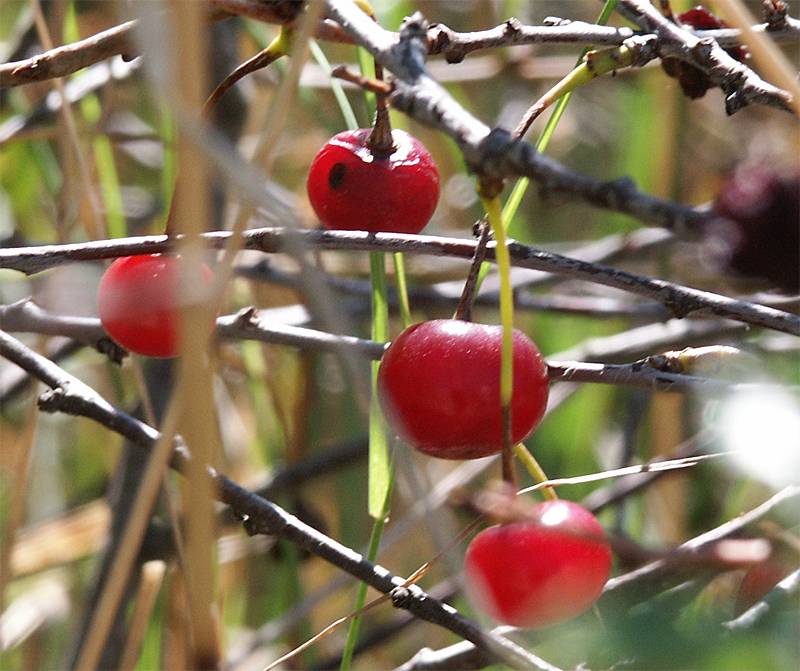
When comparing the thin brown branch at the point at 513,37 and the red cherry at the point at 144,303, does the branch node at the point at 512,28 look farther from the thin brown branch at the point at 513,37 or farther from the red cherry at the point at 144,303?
the red cherry at the point at 144,303

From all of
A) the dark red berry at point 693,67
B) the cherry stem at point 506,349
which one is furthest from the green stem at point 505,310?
the dark red berry at point 693,67

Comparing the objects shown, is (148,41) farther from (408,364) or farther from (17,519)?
(17,519)

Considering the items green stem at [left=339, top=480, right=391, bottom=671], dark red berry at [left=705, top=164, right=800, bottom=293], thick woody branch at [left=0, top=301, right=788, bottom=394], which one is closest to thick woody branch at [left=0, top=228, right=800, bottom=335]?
thick woody branch at [left=0, top=301, right=788, bottom=394]

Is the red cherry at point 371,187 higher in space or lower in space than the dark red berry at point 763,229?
higher

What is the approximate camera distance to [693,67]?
60 centimetres

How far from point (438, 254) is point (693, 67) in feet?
0.66

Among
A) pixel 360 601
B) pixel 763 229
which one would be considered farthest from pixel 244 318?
pixel 763 229

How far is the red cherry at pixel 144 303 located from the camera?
0.53 m

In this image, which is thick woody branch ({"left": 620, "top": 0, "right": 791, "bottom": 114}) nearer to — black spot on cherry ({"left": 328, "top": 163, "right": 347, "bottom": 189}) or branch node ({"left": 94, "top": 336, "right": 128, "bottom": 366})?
black spot on cherry ({"left": 328, "top": 163, "right": 347, "bottom": 189})

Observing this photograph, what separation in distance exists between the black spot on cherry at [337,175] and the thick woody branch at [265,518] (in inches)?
5.8

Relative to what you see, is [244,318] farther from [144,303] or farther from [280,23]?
[280,23]

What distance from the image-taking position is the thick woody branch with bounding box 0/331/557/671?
494 mm

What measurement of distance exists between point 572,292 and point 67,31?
2.01ft

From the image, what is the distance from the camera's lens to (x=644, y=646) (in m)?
0.29
